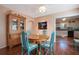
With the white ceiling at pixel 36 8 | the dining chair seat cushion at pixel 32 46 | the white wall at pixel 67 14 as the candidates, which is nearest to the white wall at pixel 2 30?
the white ceiling at pixel 36 8

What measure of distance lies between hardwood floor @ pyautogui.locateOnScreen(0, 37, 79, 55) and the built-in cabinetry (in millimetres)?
200

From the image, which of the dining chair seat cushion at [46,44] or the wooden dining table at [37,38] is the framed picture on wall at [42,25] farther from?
the dining chair seat cushion at [46,44]

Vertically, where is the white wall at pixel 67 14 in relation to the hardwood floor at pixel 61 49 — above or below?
above

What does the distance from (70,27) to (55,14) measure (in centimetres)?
56

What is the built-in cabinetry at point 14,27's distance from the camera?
2432 millimetres

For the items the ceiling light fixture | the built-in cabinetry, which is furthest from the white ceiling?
the built-in cabinetry

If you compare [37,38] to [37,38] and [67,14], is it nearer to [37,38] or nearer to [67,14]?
[37,38]

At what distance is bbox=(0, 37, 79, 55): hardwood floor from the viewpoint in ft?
7.47

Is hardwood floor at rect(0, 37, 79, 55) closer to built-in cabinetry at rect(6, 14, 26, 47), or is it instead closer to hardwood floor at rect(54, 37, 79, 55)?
hardwood floor at rect(54, 37, 79, 55)

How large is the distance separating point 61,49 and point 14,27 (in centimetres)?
153

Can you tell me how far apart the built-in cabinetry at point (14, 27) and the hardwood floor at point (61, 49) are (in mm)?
200

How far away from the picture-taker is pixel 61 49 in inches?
93.6
